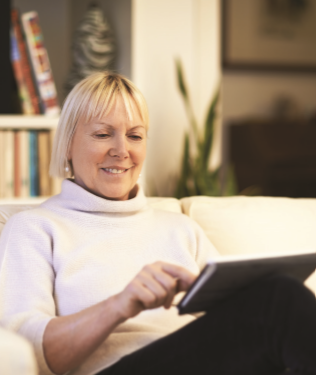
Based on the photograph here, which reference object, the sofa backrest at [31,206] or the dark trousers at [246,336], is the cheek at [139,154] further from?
the dark trousers at [246,336]

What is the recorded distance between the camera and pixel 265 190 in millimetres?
3984

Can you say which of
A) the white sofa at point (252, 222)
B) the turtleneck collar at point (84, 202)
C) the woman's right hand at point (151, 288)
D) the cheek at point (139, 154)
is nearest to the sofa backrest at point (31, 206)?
the white sofa at point (252, 222)

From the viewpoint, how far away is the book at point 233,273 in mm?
877

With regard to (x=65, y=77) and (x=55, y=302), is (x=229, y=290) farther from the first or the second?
(x=65, y=77)

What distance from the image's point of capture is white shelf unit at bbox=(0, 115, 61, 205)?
7.32 feet

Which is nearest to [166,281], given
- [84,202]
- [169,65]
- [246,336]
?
[246,336]

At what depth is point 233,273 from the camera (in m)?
0.91

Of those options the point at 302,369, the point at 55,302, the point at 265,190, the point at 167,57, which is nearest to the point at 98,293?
the point at 55,302

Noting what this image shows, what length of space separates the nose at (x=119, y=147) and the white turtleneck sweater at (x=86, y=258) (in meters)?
0.12

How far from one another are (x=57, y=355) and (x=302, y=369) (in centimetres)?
44

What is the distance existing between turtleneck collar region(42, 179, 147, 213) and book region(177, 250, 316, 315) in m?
0.39

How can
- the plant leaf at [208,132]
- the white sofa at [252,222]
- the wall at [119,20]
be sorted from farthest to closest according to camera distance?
the plant leaf at [208,132] → the wall at [119,20] → the white sofa at [252,222]

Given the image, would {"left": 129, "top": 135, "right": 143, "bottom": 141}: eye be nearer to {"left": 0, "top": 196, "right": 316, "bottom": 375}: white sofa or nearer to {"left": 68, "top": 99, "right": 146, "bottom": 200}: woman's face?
{"left": 68, "top": 99, "right": 146, "bottom": 200}: woman's face

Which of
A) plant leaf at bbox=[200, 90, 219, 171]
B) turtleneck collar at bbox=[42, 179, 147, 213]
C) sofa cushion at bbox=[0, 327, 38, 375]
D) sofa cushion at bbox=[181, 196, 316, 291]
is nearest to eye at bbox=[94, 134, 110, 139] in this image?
turtleneck collar at bbox=[42, 179, 147, 213]
